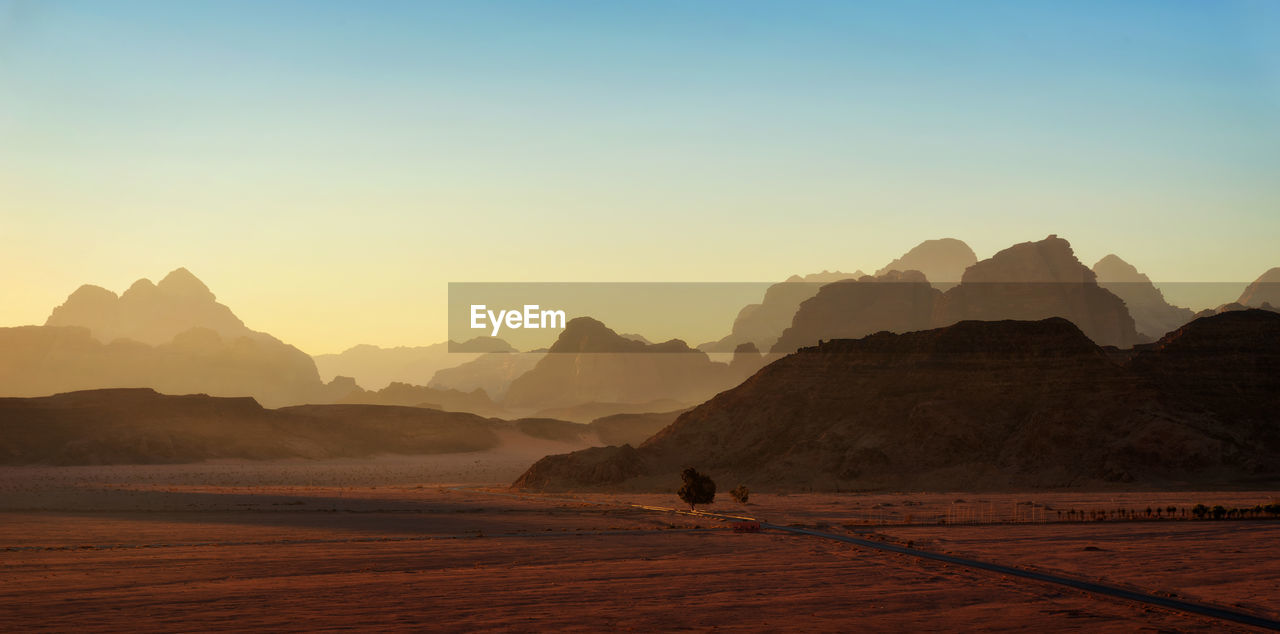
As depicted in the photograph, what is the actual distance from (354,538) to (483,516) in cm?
1764

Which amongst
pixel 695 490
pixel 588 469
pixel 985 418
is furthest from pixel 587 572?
pixel 985 418

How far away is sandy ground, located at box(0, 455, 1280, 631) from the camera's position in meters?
25.5

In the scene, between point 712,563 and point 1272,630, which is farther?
point 712,563

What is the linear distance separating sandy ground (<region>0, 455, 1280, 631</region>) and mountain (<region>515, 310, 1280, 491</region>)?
2268 centimetres

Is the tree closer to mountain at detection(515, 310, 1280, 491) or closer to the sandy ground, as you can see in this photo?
the sandy ground

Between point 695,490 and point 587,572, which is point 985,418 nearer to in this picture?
point 695,490

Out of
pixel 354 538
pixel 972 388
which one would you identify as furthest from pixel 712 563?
pixel 972 388

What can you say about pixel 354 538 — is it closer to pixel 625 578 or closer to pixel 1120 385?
pixel 625 578

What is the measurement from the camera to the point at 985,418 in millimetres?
98000

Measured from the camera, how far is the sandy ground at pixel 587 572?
1003 inches

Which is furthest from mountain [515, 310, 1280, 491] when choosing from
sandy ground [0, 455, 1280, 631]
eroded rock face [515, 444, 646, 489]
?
sandy ground [0, 455, 1280, 631]

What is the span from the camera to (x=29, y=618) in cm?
2548

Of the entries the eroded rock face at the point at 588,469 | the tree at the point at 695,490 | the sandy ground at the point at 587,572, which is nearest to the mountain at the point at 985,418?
the eroded rock face at the point at 588,469

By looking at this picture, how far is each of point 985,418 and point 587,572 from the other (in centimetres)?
7115
